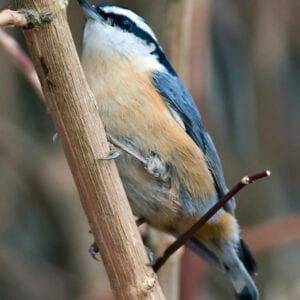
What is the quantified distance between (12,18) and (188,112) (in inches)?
38.3

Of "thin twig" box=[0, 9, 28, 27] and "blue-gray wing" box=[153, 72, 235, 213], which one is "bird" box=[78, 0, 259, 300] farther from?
"thin twig" box=[0, 9, 28, 27]

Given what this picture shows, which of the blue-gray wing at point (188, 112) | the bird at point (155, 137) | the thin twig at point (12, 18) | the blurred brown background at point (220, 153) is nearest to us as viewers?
the thin twig at point (12, 18)

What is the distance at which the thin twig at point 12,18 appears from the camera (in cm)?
107

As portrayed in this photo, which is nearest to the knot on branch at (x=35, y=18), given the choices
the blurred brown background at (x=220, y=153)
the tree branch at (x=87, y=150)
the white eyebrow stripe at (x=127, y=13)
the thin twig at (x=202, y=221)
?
the tree branch at (x=87, y=150)

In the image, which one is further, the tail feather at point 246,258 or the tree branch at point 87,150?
the tail feather at point 246,258

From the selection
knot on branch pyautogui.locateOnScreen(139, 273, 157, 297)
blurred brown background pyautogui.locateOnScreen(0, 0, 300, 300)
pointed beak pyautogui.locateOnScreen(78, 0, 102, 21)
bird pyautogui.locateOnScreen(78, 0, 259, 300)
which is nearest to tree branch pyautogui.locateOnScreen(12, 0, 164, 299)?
knot on branch pyautogui.locateOnScreen(139, 273, 157, 297)

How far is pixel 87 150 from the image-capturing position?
1255 millimetres

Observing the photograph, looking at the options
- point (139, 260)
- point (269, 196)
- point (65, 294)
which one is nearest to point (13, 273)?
point (65, 294)

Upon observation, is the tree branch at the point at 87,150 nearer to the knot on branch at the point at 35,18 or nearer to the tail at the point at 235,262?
the knot on branch at the point at 35,18

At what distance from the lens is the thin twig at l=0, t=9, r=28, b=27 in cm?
107

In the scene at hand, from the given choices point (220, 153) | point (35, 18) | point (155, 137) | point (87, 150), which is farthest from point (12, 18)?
point (220, 153)

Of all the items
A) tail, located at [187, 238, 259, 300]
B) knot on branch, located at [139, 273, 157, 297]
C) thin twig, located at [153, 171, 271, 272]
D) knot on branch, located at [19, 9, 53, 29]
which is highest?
knot on branch, located at [19, 9, 53, 29]

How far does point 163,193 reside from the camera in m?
1.91

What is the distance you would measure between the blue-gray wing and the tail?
4.1 inches
